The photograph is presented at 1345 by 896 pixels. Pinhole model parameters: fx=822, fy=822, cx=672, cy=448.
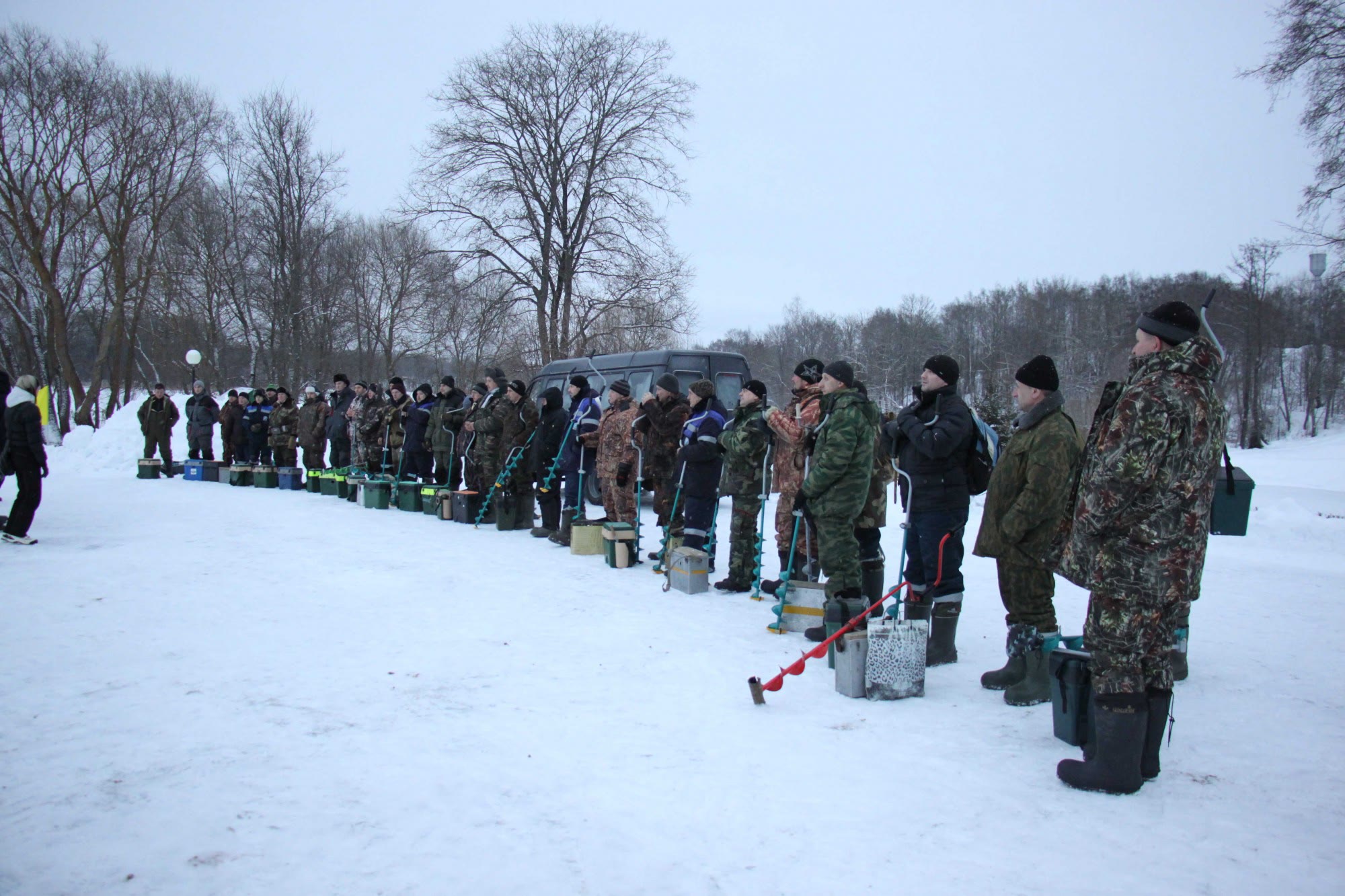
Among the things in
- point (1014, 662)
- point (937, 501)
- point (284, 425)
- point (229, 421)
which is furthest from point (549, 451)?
point (229, 421)

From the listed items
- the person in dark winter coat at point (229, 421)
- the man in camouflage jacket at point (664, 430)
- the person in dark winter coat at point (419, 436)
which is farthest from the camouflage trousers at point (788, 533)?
the person in dark winter coat at point (229, 421)

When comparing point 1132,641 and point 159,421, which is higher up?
point 159,421

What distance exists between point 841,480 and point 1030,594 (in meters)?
1.50

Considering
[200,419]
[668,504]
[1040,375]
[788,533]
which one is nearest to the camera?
[1040,375]

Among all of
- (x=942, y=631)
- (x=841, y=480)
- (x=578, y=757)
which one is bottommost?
(x=578, y=757)

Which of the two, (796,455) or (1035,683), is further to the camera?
(796,455)

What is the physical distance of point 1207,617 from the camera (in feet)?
21.4

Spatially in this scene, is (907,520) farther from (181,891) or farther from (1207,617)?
(181,891)

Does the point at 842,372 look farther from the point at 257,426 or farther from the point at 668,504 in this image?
the point at 257,426

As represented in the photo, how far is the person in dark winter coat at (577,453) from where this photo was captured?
9.70 metres

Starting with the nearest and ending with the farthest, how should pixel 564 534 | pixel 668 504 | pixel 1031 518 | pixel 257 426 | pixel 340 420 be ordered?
pixel 1031 518, pixel 668 504, pixel 564 534, pixel 340 420, pixel 257 426

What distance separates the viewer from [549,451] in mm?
10117

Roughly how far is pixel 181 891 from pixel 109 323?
30163 millimetres

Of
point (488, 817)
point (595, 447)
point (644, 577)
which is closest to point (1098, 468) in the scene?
point (488, 817)
